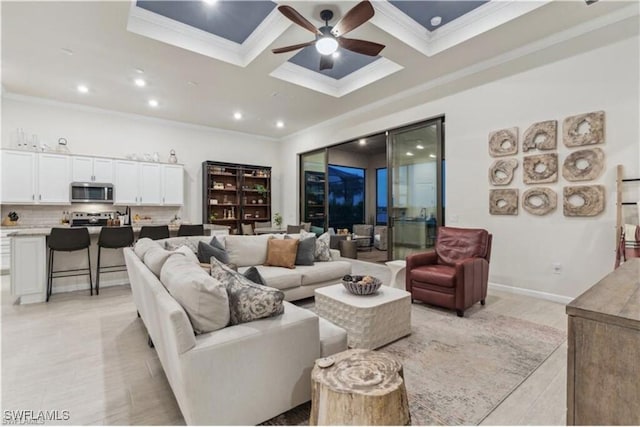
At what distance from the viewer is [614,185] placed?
338 cm

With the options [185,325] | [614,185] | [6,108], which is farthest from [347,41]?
[6,108]

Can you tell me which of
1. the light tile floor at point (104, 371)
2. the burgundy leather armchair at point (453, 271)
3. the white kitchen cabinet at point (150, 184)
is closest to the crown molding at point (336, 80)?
the burgundy leather armchair at point (453, 271)

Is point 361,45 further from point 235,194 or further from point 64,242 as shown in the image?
point 235,194

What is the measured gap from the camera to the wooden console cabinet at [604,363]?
0.85 meters

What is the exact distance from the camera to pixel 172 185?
6.88 meters

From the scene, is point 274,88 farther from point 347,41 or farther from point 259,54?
point 347,41

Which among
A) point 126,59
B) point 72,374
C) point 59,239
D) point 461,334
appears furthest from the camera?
point 126,59

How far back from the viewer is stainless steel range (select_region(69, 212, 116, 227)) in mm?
5836

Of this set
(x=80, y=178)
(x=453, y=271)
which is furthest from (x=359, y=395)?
(x=80, y=178)

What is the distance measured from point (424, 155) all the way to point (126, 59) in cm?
495

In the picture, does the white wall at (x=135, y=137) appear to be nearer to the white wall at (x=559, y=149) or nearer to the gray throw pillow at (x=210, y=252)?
the gray throw pillow at (x=210, y=252)

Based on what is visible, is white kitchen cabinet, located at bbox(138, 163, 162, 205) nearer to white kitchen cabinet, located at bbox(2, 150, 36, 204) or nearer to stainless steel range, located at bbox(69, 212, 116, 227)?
stainless steel range, located at bbox(69, 212, 116, 227)

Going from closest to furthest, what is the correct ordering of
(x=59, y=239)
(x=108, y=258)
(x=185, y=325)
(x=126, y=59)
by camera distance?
(x=185, y=325) → (x=59, y=239) → (x=126, y=59) → (x=108, y=258)

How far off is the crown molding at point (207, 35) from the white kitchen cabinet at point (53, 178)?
370 centimetres
